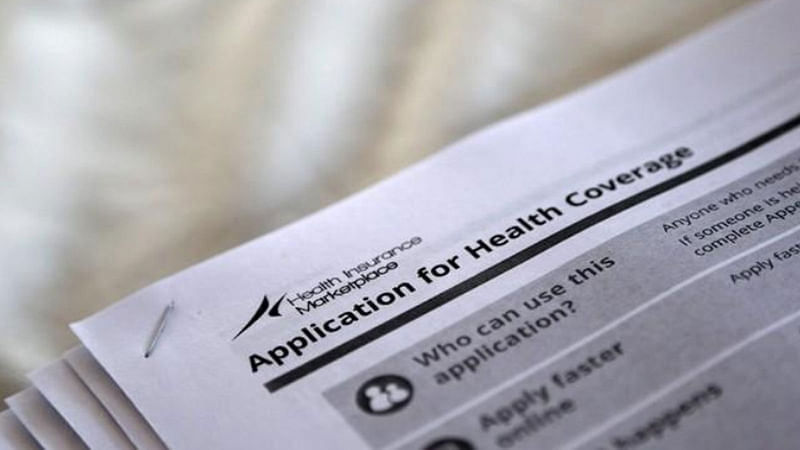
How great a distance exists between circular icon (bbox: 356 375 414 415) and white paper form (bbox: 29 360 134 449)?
8 cm

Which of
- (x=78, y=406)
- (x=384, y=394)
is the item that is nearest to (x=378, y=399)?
(x=384, y=394)

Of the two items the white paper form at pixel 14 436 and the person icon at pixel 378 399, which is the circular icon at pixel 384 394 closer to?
the person icon at pixel 378 399

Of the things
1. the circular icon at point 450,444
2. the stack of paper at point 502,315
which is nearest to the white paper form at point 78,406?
the stack of paper at point 502,315

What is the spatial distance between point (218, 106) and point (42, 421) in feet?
0.54

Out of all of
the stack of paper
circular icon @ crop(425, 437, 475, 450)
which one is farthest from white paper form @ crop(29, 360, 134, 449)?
circular icon @ crop(425, 437, 475, 450)

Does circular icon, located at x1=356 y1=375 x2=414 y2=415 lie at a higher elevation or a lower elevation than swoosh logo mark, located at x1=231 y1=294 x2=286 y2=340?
lower

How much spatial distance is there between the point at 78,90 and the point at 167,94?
39 millimetres

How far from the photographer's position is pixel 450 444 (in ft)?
1.22

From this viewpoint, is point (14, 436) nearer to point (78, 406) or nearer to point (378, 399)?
point (78, 406)

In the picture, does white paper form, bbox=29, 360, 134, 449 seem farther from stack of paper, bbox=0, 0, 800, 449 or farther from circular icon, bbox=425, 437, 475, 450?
circular icon, bbox=425, 437, 475, 450

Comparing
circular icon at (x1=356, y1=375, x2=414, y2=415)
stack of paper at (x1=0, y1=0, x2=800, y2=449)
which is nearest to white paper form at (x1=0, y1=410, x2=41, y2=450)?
stack of paper at (x1=0, y1=0, x2=800, y2=449)

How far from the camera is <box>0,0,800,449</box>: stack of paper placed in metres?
0.38

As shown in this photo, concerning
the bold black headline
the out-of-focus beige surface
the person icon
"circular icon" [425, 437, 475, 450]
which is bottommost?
"circular icon" [425, 437, 475, 450]

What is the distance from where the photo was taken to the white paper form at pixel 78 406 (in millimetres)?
→ 395
